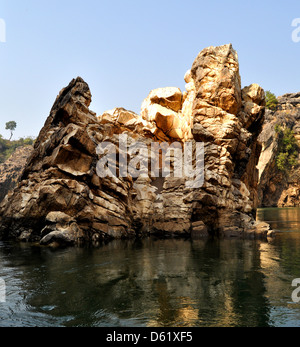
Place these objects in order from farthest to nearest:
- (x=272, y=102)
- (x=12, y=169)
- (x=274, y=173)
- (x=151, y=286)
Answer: (x=272, y=102)
(x=274, y=173)
(x=12, y=169)
(x=151, y=286)

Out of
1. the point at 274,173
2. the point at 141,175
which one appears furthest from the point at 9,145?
the point at 141,175

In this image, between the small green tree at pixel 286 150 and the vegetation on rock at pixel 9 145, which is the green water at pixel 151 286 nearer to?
the small green tree at pixel 286 150

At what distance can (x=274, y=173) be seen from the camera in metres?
77.8

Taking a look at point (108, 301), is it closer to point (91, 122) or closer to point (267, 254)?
point (267, 254)

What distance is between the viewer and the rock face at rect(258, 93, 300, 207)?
74500 mm

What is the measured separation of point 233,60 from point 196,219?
1636 centimetres

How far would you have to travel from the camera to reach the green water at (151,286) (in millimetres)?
8930
